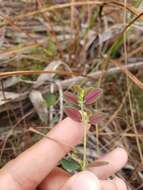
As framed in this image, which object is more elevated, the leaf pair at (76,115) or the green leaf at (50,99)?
the leaf pair at (76,115)

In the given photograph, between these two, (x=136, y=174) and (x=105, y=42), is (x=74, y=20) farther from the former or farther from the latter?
(x=136, y=174)

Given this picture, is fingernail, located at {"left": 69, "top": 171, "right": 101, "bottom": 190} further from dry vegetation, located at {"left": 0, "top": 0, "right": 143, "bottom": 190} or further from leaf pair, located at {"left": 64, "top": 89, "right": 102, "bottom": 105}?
dry vegetation, located at {"left": 0, "top": 0, "right": 143, "bottom": 190}

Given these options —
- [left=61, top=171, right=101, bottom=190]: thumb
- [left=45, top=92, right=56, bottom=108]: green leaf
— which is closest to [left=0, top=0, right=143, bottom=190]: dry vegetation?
[left=45, top=92, right=56, bottom=108]: green leaf

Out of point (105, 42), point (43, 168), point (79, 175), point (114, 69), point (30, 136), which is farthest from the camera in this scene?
point (105, 42)

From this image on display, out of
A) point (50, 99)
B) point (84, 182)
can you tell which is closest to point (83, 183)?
point (84, 182)

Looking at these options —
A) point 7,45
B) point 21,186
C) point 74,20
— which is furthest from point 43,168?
point 74,20

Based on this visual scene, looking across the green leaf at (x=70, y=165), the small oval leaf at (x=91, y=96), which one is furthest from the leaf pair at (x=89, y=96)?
the green leaf at (x=70, y=165)

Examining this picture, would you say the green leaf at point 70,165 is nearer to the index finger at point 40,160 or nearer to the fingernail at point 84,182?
the index finger at point 40,160
